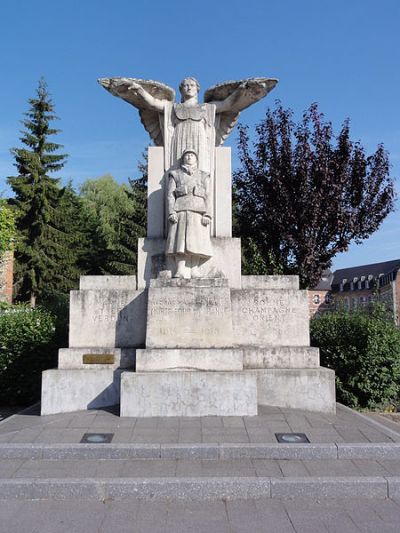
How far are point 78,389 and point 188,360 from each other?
1698 mm

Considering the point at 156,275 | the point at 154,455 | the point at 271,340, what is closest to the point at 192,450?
the point at 154,455

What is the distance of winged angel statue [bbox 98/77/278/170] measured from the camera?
8.00 meters

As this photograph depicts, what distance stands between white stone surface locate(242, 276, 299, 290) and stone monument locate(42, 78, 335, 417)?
0.7 inches

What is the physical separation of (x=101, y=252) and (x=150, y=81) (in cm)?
2802

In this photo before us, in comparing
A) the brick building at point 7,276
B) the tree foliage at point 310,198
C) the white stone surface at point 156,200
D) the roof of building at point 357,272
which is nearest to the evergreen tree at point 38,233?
the brick building at point 7,276

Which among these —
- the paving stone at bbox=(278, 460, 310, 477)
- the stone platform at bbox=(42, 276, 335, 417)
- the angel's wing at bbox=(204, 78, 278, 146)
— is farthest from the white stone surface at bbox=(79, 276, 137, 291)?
the paving stone at bbox=(278, 460, 310, 477)

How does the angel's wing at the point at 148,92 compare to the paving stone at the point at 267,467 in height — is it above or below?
above

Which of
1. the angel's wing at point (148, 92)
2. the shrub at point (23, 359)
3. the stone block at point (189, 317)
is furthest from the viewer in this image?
the shrub at point (23, 359)

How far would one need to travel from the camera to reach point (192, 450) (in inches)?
192

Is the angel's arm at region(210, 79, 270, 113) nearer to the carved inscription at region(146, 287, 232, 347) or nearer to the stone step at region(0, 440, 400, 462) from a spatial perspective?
the carved inscription at region(146, 287, 232, 347)

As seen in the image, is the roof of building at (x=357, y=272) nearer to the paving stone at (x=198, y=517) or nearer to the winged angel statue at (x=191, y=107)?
the winged angel statue at (x=191, y=107)

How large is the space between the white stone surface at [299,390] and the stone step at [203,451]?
1743 mm

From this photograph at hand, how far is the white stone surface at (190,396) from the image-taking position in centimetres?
616

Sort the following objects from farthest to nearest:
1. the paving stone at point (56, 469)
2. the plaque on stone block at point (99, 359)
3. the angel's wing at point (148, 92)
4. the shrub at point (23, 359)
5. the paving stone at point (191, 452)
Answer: the shrub at point (23, 359)
the angel's wing at point (148, 92)
the plaque on stone block at point (99, 359)
the paving stone at point (191, 452)
the paving stone at point (56, 469)
